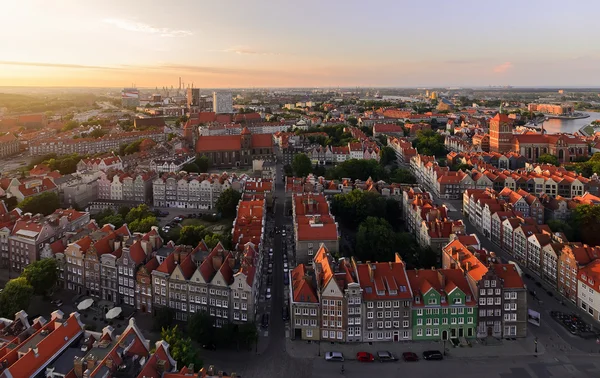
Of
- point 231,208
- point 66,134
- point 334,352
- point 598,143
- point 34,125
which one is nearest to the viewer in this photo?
point 334,352

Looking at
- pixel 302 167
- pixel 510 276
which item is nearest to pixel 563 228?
pixel 510 276

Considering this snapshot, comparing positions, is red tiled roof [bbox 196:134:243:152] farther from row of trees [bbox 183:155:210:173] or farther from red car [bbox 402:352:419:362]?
red car [bbox 402:352:419:362]

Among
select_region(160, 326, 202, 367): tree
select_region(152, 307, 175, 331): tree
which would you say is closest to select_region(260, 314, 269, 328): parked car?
select_region(152, 307, 175, 331): tree

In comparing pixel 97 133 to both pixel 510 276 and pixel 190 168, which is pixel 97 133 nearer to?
pixel 190 168

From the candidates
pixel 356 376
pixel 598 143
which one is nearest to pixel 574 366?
pixel 356 376

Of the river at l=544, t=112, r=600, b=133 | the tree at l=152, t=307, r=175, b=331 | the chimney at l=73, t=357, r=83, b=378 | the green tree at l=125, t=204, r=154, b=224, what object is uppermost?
the river at l=544, t=112, r=600, b=133

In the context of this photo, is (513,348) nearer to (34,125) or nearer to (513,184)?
(513,184)
